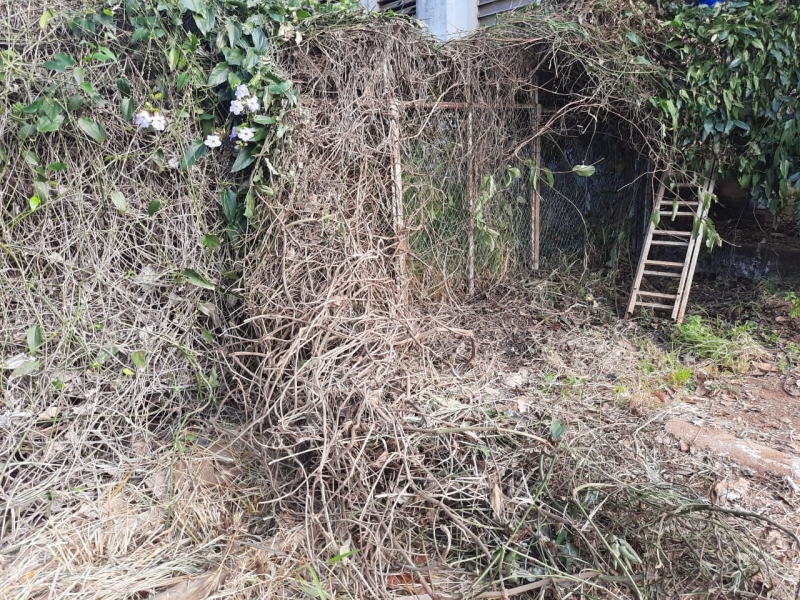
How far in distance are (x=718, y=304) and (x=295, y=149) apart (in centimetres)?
391

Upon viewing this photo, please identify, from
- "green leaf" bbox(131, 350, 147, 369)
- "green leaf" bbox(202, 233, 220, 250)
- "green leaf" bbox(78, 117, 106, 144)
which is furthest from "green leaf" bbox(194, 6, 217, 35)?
"green leaf" bbox(131, 350, 147, 369)

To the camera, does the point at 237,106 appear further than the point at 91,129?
Yes

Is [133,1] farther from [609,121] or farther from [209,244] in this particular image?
[609,121]

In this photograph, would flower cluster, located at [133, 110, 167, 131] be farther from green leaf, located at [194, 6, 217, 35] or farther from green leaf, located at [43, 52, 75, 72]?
green leaf, located at [194, 6, 217, 35]

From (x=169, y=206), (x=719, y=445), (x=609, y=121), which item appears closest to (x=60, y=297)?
(x=169, y=206)

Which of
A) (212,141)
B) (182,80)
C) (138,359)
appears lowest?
(138,359)

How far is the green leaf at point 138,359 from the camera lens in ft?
9.52

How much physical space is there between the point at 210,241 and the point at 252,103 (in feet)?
2.64

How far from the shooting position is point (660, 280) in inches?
209

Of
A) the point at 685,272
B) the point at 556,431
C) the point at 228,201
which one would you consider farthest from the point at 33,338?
the point at 685,272

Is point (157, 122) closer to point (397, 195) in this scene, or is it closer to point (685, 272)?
point (397, 195)

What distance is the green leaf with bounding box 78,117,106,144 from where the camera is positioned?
2646 mm

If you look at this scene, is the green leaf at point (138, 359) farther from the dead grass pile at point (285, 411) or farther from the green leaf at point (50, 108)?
the green leaf at point (50, 108)

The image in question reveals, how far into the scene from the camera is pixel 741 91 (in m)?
4.25
